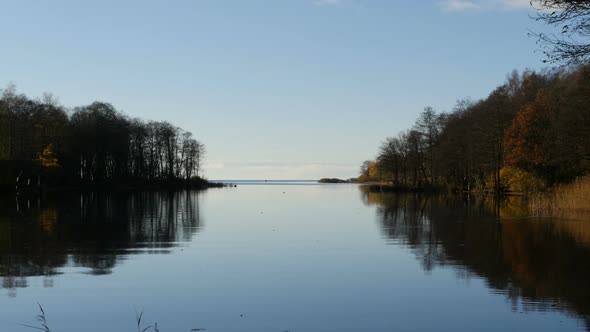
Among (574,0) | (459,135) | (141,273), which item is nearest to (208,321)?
(141,273)

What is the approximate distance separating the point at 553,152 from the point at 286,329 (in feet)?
141

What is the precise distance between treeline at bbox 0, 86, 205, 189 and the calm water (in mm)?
52383

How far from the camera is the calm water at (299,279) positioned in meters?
10.6

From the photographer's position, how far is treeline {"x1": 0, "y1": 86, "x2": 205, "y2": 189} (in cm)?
7431

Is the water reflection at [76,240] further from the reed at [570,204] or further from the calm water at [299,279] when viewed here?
the reed at [570,204]

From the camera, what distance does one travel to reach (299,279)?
48.0 feet

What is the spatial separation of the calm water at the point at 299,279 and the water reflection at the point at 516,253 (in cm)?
5

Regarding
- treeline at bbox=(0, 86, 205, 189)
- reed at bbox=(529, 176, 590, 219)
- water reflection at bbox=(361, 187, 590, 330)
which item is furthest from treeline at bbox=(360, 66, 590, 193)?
treeline at bbox=(0, 86, 205, 189)

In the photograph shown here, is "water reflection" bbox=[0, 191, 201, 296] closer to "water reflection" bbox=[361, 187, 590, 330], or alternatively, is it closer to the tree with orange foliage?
"water reflection" bbox=[361, 187, 590, 330]

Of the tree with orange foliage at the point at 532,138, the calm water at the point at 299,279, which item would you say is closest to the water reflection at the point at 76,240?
the calm water at the point at 299,279

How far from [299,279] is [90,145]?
3176 inches

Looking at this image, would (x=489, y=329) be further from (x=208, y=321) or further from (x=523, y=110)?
(x=523, y=110)

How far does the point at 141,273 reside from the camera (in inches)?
602

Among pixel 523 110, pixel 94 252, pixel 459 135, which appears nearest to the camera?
pixel 94 252
